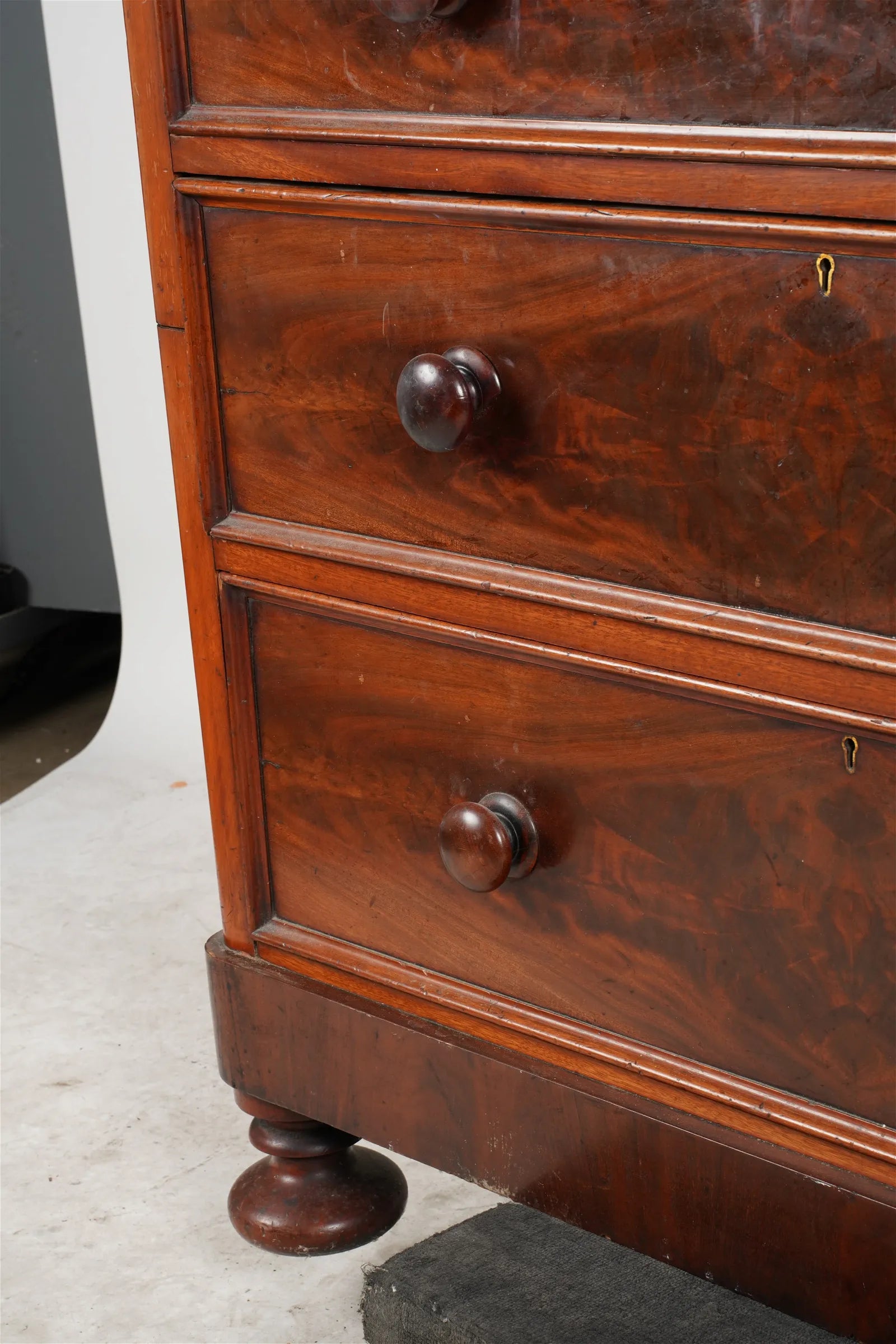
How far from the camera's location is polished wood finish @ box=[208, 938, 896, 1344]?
0.75 meters

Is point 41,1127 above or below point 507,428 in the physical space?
below

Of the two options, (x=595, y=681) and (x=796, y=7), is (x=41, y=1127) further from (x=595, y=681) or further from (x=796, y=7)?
(x=796, y=7)

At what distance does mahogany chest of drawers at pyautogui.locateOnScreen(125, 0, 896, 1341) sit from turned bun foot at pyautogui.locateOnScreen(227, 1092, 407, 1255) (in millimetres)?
128

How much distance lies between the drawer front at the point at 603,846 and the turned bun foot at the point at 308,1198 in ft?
0.64

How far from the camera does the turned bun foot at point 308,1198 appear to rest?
3.40ft

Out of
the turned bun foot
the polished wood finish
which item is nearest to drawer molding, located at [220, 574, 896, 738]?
the polished wood finish

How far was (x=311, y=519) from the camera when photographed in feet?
2.72

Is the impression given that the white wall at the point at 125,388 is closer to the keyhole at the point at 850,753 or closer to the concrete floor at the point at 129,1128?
the concrete floor at the point at 129,1128

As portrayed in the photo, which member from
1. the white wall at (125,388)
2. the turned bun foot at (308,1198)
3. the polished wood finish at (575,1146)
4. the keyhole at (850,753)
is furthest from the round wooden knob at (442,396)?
the white wall at (125,388)

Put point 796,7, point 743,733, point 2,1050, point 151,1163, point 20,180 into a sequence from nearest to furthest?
point 796,7 → point 743,733 → point 151,1163 → point 2,1050 → point 20,180

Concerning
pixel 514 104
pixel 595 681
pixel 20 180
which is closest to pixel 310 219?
pixel 514 104

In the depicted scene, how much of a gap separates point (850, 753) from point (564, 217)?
0.86ft

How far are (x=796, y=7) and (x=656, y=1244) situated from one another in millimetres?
586

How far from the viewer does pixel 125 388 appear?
Result: 1937mm
